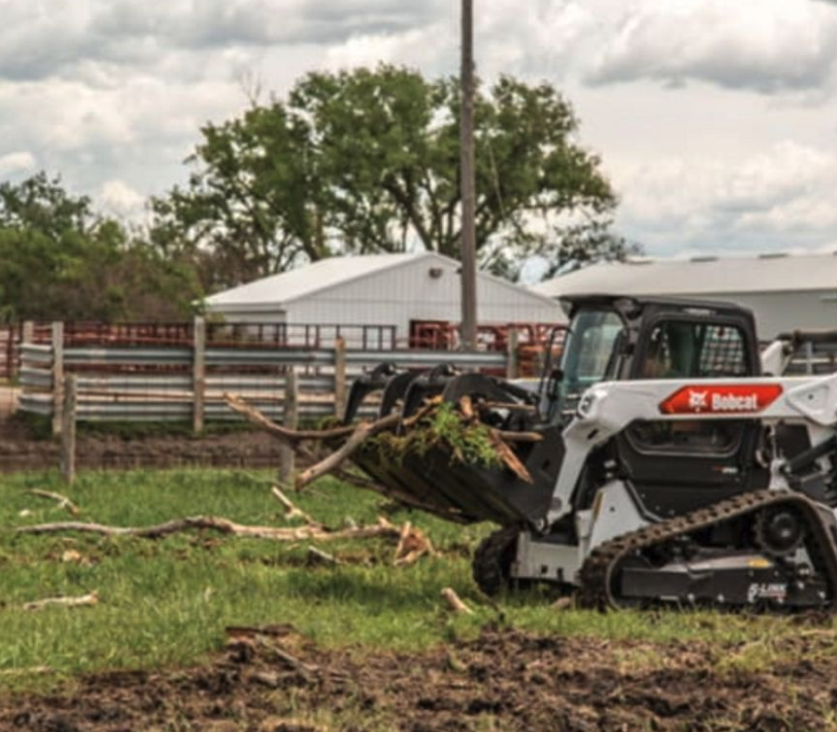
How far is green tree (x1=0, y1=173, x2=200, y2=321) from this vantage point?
2352 inches

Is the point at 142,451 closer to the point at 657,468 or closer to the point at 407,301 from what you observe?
the point at 657,468

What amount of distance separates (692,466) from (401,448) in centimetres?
214

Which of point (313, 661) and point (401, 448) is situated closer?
point (313, 661)

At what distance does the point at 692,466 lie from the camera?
1514cm

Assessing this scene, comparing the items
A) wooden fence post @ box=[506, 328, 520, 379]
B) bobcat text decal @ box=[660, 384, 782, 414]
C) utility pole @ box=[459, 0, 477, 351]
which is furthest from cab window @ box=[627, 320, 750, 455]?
utility pole @ box=[459, 0, 477, 351]

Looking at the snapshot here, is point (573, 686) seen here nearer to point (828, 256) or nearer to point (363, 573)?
point (363, 573)

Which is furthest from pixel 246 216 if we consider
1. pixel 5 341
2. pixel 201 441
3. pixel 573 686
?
pixel 573 686

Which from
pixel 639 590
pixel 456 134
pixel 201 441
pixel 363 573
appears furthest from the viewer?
pixel 456 134

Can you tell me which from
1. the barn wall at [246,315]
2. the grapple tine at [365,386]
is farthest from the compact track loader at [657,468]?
the barn wall at [246,315]

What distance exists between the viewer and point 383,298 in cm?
6038

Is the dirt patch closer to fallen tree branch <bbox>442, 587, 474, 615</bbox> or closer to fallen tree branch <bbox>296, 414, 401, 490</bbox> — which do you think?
fallen tree branch <bbox>296, 414, 401, 490</bbox>

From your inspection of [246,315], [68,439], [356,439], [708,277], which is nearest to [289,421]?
[68,439]

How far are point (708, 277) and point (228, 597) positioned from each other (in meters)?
53.8

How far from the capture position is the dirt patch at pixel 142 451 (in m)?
29.0
